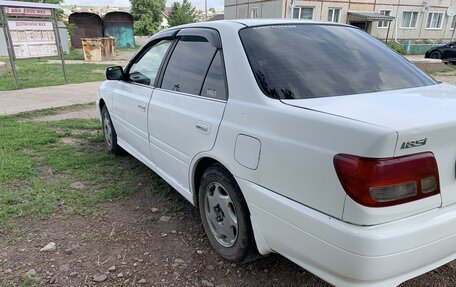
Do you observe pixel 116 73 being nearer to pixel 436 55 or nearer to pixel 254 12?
pixel 436 55

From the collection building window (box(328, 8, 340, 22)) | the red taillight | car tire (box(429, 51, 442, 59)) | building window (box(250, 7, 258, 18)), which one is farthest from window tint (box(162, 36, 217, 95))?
building window (box(328, 8, 340, 22))

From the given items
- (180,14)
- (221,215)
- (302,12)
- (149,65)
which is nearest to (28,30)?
(149,65)

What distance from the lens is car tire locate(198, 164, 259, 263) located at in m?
2.47

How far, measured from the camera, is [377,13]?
1209 inches

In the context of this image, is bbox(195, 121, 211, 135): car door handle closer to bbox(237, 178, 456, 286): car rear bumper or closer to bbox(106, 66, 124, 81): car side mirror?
bbox(237, 178, 456, 286): car rear bumper

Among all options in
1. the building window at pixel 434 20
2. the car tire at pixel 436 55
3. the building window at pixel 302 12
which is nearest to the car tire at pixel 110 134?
the car tire at pixel 436 55

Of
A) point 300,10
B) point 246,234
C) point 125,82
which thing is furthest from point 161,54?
point 300,10

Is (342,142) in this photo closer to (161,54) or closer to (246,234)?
(246,234)

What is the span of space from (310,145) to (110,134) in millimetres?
3697

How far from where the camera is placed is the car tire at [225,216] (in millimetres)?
2469

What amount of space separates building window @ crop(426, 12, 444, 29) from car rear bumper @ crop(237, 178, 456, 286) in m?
37.1

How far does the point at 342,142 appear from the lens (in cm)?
174

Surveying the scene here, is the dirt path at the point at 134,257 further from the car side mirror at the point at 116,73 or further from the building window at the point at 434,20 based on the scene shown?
the building window at the point at 434,20

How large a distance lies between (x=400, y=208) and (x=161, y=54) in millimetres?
2626
